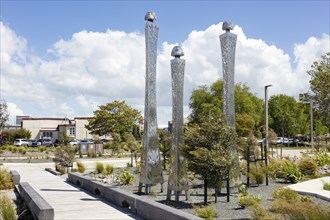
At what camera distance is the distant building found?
93.9 m

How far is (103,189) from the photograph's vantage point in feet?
45.8

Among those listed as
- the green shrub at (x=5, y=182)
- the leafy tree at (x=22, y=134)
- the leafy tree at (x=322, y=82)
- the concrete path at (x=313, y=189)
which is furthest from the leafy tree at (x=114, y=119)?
the concrete path at (x=313, y=189)

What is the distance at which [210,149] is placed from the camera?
1203 cm

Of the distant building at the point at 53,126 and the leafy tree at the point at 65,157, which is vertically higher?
the distant building at the point at 53,126

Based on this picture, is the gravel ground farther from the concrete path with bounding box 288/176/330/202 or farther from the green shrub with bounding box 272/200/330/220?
the green shrub with bounding box 272/200/330/220

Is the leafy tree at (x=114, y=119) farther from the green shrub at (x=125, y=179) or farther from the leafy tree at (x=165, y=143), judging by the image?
the green shrub at (x=125, y=179)

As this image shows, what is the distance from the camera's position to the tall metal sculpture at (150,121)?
47.6 ft

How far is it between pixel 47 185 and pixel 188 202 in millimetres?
7339

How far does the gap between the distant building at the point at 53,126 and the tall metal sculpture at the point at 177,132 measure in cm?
8164

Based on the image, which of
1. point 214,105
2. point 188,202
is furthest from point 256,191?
point 214,105

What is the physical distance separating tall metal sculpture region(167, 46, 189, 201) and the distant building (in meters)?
81.6

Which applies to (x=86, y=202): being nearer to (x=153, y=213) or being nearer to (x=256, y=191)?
(x=153, y=213)

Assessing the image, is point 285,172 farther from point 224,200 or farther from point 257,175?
point 224,200

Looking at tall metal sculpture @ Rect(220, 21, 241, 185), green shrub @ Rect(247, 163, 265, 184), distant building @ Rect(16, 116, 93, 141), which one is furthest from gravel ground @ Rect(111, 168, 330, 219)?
distant building @ Rect(16, 116, 93, 141)
